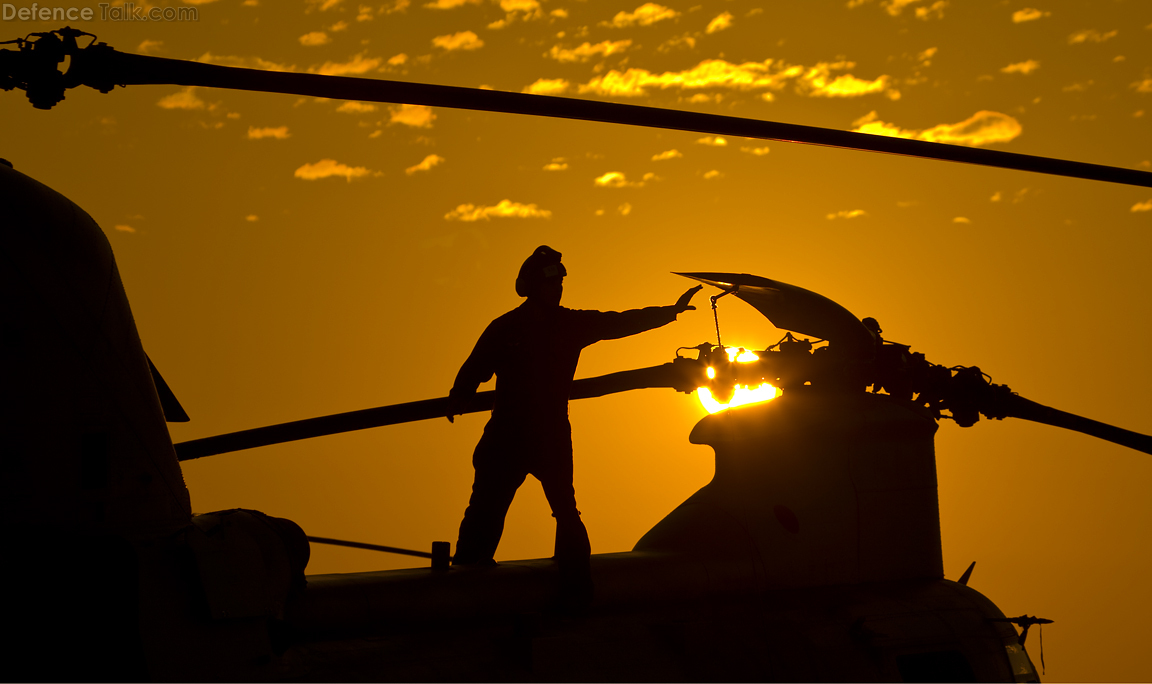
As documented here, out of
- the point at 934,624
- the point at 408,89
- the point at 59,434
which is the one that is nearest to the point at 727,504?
the point at 934,624

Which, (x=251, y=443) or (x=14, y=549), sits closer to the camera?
(x=14, y=549)

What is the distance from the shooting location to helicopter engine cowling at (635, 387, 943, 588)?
6.95 m

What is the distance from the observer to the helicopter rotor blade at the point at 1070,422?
775 cm

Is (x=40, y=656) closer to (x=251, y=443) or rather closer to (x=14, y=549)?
(x=14, y=549)

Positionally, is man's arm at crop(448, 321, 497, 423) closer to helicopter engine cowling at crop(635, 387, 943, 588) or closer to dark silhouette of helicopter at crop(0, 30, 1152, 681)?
dark silhouette of helicopter at crop(0, 30, 1152, 681)

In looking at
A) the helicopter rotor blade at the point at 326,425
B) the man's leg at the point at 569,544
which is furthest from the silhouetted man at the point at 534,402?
the helicopter rotor blade at the point at 326,425

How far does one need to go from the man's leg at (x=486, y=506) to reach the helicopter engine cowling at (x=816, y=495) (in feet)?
4.82

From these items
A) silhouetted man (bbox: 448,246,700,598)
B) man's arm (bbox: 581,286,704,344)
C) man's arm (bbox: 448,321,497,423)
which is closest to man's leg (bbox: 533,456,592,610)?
silhouetted man (bbox: 448,246,700,598)

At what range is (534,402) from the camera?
5.90 meters

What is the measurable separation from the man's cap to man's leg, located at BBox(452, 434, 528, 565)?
1.07 metres

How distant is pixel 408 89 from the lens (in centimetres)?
443

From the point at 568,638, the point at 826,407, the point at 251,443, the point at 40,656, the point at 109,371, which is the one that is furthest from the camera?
the point at 826,407

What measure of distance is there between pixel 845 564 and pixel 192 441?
5019mm

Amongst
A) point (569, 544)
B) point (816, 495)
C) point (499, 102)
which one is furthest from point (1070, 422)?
point (499, 102)
